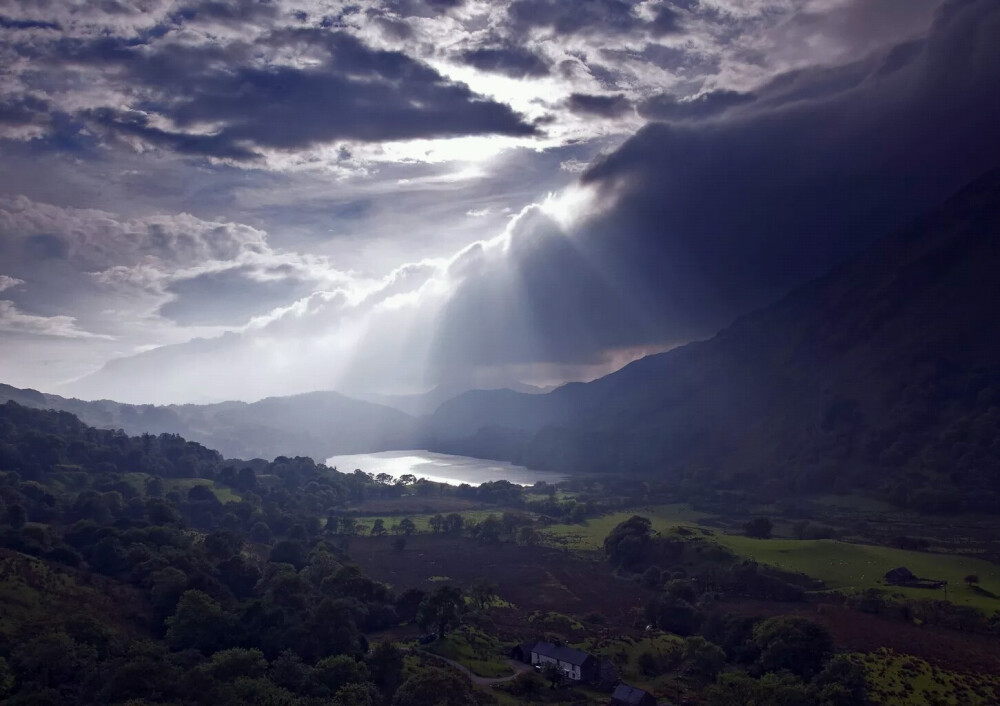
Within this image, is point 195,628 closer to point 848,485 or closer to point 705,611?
point 705,611

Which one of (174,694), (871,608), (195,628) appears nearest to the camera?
(174,694)

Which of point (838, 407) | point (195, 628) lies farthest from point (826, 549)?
point (838, 407)

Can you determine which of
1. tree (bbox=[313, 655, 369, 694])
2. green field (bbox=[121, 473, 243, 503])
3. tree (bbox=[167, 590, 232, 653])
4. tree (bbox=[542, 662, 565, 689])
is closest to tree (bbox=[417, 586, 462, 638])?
tree (bbox=[542, 662, 565, 689])

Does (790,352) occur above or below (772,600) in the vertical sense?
above

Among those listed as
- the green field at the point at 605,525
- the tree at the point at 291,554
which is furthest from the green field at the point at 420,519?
the tree at the point at 291,554

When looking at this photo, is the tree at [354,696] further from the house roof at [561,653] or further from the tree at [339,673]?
the house roof at [561,653]

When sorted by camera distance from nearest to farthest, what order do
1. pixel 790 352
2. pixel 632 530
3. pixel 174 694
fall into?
1. pixel 174 694
2. pixel 632 530
3. pixel 790 352

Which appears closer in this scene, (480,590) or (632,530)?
(480,590)
